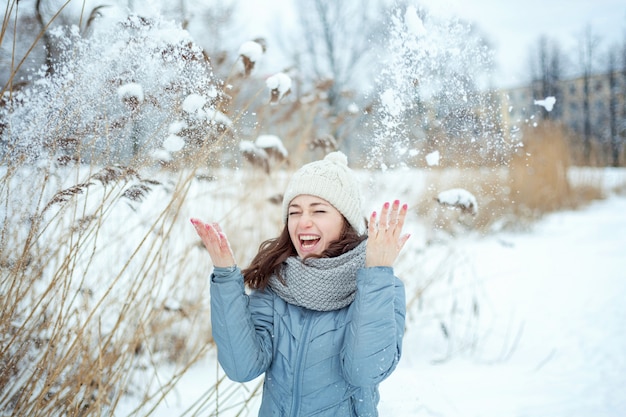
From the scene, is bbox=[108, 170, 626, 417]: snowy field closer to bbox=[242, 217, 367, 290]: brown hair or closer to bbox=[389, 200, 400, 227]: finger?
bbox=[242, 217, 367, 290]: brown hair

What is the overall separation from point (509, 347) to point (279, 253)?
8.34ft

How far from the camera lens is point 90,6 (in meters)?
1.73

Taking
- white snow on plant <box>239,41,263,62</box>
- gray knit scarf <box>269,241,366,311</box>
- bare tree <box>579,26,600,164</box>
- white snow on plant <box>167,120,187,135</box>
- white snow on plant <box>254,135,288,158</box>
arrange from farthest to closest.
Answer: bare tree <box>579,26,600,164</box> → white snow on plant <box>254,135,288,158</box> → white snow on plant <box>239,41,263,62</box> → white snow on plant <box>167,120,187,135</box> → gray knit scarf <box>269,241,366,311</box>

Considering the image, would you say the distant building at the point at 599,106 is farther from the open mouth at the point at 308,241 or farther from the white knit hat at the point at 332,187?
the open mouth at the point at 308,241

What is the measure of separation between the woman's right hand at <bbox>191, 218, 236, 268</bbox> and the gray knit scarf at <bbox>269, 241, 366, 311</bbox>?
209mm

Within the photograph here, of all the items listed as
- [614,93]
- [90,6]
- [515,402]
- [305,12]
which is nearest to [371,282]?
[90,6]

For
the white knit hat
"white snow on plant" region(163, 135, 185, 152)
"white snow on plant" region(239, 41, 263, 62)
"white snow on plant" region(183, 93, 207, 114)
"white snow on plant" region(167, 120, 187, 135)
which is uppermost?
"white snow on plant" region(239, 41, 263, 62)

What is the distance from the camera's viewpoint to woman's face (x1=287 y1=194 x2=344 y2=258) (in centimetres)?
146

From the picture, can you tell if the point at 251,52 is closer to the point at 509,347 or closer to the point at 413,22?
the point at 413,22

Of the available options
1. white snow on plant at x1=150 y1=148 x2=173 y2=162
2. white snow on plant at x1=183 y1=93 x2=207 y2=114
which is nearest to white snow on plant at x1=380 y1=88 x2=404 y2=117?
white snow on plant at x1=183 y1=93 x2=207 y2=114

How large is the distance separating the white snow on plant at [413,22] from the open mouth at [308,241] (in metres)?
0.91

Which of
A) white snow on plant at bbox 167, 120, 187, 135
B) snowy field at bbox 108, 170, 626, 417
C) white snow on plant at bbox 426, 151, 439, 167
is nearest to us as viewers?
white snow on plant at bbox 167, 120, 187, 135

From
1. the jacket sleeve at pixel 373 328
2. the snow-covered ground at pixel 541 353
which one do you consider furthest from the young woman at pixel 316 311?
the snow-covered ground at pixel 541 353

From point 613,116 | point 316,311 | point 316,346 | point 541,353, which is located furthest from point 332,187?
point 613,116
